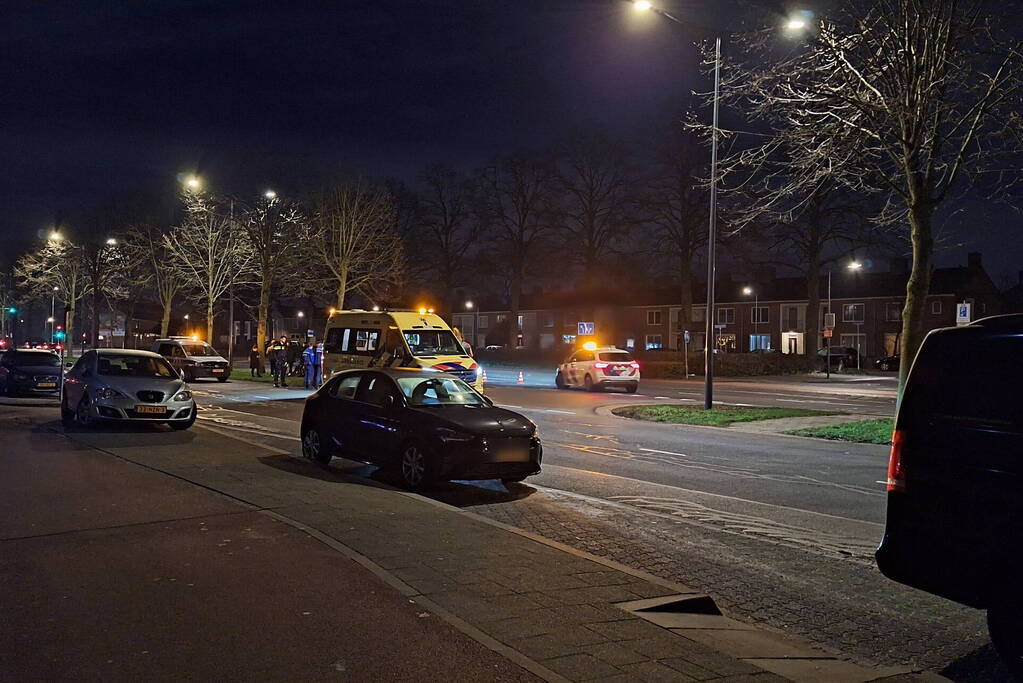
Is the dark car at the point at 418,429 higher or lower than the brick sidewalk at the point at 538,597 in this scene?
higher

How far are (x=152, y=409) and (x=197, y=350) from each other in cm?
2278

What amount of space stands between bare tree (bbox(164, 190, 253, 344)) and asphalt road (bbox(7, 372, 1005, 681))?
26.1 meters

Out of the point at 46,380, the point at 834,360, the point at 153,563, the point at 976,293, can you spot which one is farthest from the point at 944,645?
the point at 976,293

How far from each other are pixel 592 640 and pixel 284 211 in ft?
129

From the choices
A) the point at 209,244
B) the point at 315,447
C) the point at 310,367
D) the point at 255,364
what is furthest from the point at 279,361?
the point at 315,447

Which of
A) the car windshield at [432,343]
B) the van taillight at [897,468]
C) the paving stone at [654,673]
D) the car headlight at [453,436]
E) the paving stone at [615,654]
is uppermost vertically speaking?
the car windshield at [432,343]

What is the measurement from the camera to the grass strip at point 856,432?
57.0ft

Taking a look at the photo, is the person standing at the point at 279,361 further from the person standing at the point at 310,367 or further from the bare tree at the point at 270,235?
the bare tree at the point at 270,235

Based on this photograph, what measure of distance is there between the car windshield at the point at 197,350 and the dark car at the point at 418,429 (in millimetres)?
25683

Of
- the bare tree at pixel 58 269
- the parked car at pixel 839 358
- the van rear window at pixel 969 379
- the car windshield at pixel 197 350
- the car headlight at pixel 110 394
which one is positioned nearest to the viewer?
the van rear window at pixel 969 379

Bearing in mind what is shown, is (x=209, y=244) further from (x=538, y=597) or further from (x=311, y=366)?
(x=538, y=597)

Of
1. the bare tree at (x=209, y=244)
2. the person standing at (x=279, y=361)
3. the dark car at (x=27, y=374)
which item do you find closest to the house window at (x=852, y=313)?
the bare tree at (x=209, y=244)

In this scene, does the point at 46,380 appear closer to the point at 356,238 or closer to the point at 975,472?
the point at 356,238

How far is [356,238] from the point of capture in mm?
43281
